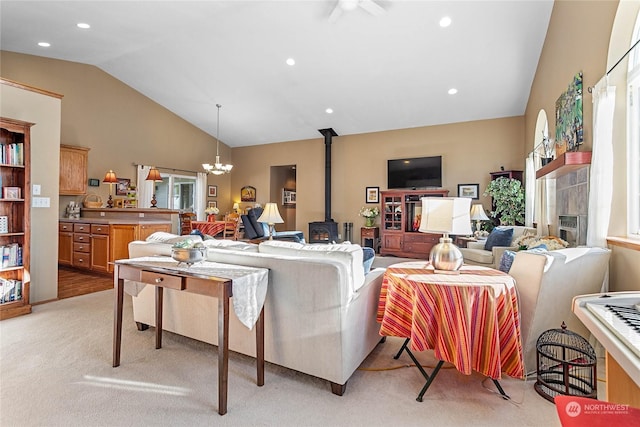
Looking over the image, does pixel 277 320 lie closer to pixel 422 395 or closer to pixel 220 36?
pixel 422 395

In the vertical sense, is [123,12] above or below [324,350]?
above

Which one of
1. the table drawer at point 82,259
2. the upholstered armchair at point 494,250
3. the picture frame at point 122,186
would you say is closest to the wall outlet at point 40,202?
the table drawer at point 82,259

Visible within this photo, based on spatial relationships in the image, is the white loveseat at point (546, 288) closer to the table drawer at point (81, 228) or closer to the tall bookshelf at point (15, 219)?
the tall bookshelf at point (15, 219)

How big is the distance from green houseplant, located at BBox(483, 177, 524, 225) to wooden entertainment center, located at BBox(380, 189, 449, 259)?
1006 mm

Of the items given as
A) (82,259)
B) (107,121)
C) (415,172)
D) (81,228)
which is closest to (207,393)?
(82,259)

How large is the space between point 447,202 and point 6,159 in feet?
13.7

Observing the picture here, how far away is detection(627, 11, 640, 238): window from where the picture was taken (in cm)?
250

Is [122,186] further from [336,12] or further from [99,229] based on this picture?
[336,12]

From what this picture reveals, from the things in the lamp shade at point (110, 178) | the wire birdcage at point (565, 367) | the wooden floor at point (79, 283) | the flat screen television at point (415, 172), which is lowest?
the wooden floor at point (79, 283)

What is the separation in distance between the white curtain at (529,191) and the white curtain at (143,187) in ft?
26.5

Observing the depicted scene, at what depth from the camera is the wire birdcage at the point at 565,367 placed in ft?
6.09

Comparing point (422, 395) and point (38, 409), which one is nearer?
point (38, 409)

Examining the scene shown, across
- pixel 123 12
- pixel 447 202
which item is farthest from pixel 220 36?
pixel 447 202

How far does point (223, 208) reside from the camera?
9.81 metres
